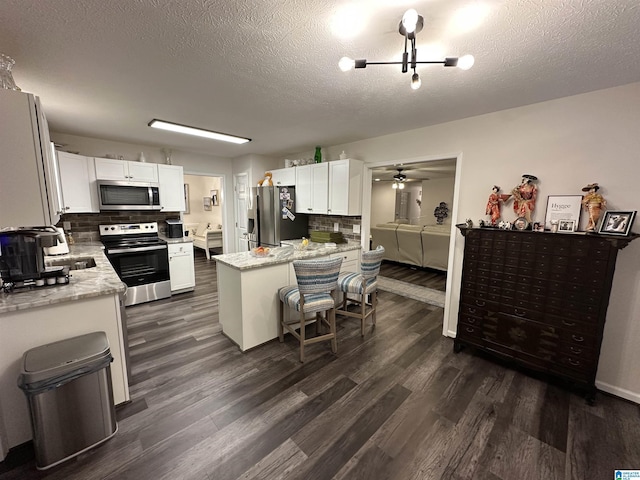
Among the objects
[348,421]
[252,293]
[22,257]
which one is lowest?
[348,421]

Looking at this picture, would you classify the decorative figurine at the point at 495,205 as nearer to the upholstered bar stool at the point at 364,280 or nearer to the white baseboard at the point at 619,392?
the upholstered bar stool at the point at 364,280

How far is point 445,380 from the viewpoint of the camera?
2301 mm

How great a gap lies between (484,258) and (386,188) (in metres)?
7.28

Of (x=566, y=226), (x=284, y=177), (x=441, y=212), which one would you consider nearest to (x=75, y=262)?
(x=284, y=177)

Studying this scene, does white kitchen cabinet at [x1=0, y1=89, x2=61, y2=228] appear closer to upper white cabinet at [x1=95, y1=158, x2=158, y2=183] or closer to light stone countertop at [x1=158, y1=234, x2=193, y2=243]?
upper white cabinet at [x1=95, y1=158, x2=158, y2=183]

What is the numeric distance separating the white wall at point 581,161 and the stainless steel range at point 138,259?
13.5ft

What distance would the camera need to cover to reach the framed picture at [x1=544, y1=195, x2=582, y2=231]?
2.17 meters

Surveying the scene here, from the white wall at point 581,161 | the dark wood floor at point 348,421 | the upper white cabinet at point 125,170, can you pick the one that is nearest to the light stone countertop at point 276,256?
the dark wood floor at point 348,421

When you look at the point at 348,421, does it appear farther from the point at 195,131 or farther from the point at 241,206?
the point at 241,206

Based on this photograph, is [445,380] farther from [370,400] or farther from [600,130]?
[600,130]

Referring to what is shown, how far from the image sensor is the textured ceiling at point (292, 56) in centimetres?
125

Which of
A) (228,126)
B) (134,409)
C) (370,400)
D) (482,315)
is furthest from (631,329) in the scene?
(228,126)

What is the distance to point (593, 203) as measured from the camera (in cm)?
204

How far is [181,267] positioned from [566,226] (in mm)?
4771
